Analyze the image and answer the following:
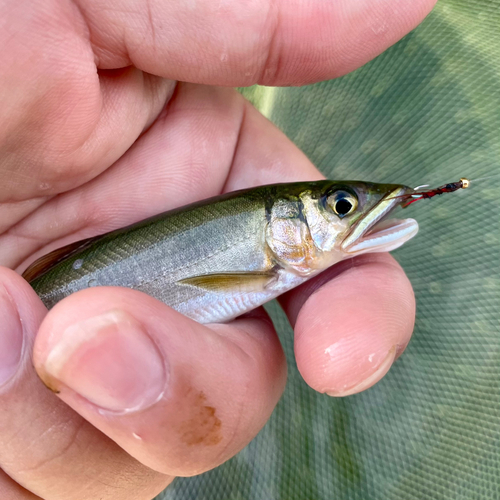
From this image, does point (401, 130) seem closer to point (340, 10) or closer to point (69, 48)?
point (340, 10)

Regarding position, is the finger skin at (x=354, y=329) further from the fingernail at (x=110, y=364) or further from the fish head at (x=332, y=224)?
the fingernail at (x=110, y=364)

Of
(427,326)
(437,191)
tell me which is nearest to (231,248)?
(437,191)

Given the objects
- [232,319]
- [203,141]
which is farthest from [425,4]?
[232,319]

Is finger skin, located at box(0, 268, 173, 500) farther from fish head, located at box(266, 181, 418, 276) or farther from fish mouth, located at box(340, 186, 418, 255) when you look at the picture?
fish mouth, located at box(340, 186, 418, 255)

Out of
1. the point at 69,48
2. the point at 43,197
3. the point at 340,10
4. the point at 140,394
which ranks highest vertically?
the point at 340,10

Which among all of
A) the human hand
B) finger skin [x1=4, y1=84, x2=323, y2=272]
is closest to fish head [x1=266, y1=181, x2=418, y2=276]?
the human hand
